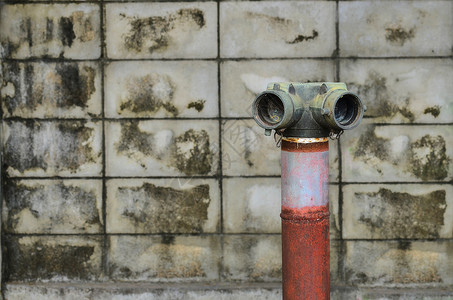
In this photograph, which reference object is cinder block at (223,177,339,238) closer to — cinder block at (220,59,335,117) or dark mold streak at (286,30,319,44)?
cinder block at (220,59,335,117)

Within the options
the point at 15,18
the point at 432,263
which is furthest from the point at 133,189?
the point at 432,263

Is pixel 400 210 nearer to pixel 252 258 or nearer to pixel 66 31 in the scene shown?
pixel 252 258

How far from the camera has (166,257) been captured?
3617mm

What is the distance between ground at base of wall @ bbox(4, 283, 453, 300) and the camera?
11.7ft

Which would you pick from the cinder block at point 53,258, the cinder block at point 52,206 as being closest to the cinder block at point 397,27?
the cinder block at point 52,206

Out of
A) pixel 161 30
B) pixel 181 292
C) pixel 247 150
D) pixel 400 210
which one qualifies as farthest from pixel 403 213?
pixel 161 30

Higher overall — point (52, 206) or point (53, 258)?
point (52, 206)

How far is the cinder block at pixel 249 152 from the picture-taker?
139 inches

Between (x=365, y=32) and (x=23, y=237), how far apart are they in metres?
2.42

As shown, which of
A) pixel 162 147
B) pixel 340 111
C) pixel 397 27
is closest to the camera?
pixel 340 111

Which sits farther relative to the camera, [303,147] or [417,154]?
[417,154]

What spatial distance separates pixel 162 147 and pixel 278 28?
3.25ft

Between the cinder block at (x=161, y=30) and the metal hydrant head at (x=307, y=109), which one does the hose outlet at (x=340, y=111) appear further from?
the cinder block at (x=161, y=30)

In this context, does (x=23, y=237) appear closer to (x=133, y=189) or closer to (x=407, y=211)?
(x=133, y=189)
